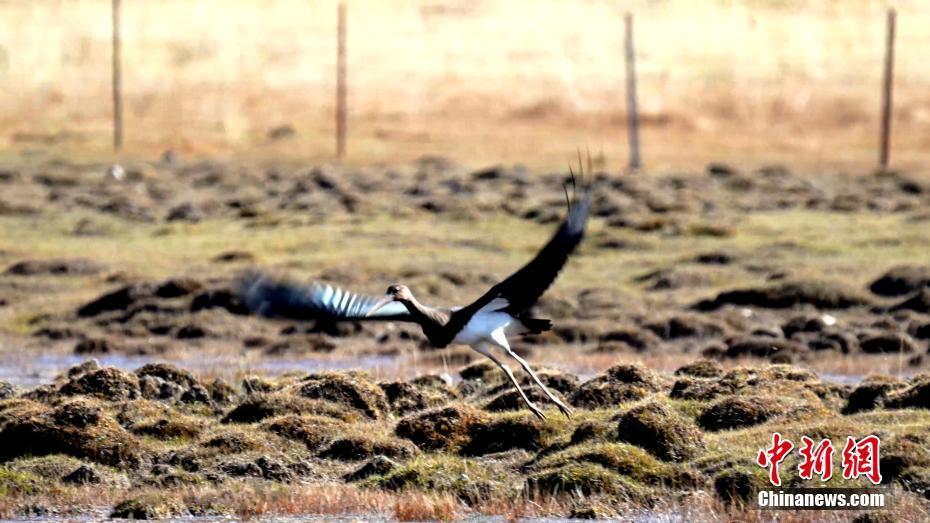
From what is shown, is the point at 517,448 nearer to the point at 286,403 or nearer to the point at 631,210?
the point at 286,403

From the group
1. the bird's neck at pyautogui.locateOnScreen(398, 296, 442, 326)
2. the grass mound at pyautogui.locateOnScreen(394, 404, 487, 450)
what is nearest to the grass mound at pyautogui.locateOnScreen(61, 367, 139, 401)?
the grass mound at pyautogui.locateOnScreen(394, 404, 487, 450)

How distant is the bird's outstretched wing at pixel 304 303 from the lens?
14.4 metres

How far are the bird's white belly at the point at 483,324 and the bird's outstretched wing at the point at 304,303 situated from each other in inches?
19.8

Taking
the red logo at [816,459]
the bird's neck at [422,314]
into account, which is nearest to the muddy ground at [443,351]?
the red logo at [816,459]

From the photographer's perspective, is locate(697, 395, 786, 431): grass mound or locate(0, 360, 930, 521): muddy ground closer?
locate(0, 360, 930, 521): muddy ground

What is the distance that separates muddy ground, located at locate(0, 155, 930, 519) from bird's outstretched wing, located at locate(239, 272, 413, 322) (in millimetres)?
1529

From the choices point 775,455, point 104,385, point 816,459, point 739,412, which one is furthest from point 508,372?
point 104,385

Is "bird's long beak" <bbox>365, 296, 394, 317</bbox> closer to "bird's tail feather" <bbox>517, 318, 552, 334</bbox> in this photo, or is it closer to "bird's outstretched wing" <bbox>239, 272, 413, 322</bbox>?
"bird's outstretched wing" <bbox>239, 272, 413, 322</bbox>

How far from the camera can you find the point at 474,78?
99000 mm

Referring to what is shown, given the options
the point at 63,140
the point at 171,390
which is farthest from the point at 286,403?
the point at 63,140

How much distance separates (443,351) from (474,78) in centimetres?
7372

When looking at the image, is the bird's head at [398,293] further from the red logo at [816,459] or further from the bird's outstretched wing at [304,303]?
the red logo at [816,459]

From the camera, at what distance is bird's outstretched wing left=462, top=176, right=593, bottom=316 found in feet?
45.2

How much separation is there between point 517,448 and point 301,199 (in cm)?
3786
